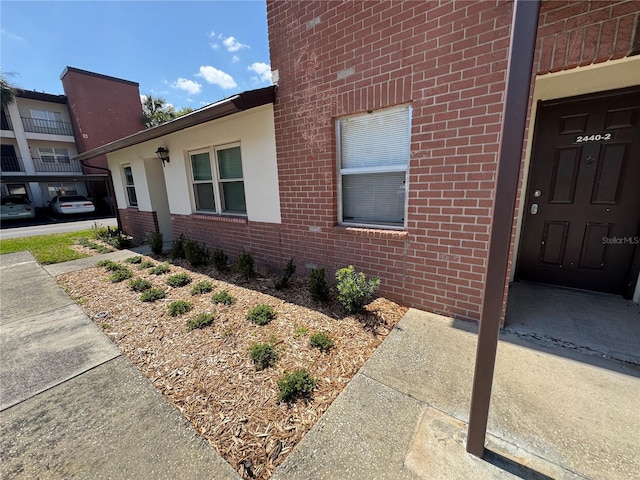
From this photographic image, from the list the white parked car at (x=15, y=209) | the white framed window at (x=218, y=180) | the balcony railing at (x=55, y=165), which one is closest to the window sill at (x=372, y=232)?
the white framed window at (x=218, y=180)

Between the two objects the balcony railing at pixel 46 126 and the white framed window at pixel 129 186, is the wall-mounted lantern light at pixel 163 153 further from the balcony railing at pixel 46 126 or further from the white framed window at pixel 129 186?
the balcony railing at pixel 46 126

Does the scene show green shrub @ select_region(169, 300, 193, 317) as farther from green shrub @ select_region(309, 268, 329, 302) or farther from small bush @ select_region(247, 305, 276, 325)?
green shrub @ select_region(309, 268, 329, 302)

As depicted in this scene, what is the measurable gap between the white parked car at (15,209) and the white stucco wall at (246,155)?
17.1 metres

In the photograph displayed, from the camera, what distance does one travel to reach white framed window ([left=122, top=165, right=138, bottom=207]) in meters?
8.69

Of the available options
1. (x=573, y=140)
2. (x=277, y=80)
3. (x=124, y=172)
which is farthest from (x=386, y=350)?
(x=124, y=172)

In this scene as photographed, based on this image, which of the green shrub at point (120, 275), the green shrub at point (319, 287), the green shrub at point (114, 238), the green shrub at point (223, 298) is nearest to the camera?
the green shrub at point (319, 287)

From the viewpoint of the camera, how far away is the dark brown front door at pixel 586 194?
2967 mm

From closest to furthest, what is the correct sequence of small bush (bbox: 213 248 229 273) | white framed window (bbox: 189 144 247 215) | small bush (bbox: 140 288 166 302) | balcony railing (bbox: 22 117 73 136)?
small bush (bbox: 140 288 166 302) < small bush (bbox: 213 248 229 273) < white framed window (bbox: 189 144 247 215) < balcony railing (bbox: 22 117 73 136)

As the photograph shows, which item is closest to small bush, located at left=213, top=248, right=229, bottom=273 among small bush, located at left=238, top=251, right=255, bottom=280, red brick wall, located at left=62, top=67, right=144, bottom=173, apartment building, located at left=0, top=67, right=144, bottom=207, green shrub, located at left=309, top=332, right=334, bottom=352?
small bush, located at left=238, top=251, right=255, bottom=280

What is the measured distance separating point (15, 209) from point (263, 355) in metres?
22.6

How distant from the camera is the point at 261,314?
3.21m

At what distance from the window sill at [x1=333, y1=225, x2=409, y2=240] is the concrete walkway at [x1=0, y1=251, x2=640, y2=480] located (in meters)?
1.12

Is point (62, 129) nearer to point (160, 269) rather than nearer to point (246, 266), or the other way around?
point (160, 269)

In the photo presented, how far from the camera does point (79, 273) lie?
17.6 ft
